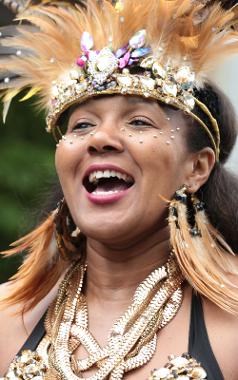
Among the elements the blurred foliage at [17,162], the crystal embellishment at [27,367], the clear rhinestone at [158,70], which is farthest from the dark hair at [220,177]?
the blurred foliage at [17,162]

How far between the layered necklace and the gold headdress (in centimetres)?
55

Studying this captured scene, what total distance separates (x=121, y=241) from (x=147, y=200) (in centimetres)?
18

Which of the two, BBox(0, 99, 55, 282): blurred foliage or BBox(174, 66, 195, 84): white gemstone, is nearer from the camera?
BBox(174, 66, 195, 84): white gemstone

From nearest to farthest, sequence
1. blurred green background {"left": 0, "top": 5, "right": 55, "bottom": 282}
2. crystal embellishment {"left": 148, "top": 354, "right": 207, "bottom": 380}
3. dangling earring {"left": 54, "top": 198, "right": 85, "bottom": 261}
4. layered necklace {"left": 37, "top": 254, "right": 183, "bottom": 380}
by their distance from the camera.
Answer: crystal embellishment {"left": 148, "top": 354, "right": 207, "bottom": 380}, layered necklace {"left": 37, "top": 254, "right": 183, "bottom": 380}, dangling earring {"left": 54, "top": 198, "right": 85, "bottom": 261}, blurred green background {"left": 0, "top": 5, "right": 55, "bottom": 282}

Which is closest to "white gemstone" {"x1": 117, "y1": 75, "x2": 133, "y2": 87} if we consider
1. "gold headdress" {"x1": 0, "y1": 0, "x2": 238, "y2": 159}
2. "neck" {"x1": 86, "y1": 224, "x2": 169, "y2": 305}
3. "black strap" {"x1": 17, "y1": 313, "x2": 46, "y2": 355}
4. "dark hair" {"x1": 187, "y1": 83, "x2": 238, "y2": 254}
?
"gold headdress" {"x1": 0, "y1": 0, "x2": 238, "y2": 159}

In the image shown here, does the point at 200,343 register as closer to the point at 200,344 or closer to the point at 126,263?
the point at 200,344

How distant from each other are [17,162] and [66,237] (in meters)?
2.88

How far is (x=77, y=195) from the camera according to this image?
3.76m

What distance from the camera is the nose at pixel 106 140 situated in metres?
3.63

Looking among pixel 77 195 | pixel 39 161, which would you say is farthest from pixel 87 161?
pixel 39 161

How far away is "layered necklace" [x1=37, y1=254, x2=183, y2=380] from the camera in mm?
3619

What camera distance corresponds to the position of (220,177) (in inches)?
155

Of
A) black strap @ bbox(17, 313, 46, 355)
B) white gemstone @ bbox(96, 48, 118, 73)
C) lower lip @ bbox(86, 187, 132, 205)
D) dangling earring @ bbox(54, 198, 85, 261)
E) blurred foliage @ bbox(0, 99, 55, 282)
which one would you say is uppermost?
blurred foliage @ bbox(0, 99, 55, 282)

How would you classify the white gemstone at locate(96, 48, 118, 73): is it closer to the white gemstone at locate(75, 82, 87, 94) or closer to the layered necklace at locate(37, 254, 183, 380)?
the white gemstone at locate(75, 82, 87, 94)
